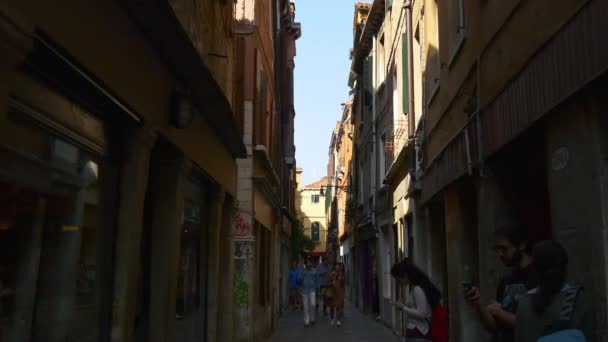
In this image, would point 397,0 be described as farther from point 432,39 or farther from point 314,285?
point 314,285

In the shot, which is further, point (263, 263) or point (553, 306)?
point (263, 263)

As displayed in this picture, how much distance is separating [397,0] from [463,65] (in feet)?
30.2

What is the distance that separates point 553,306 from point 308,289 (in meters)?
15.5

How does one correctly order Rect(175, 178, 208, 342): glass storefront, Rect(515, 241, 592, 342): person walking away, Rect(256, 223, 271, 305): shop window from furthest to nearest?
Rect(256, 223, 271, 305): shop window < Rect(175, 178, 208, 342): glass storefront < Rect(515, 241, 592, 342): person walking away

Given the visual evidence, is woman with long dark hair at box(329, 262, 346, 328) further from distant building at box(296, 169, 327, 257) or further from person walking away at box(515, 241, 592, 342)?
distant building at box(296, 169, 327, 257)

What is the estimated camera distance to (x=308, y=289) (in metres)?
18.5

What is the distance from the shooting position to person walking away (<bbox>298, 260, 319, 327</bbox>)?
61.0ft

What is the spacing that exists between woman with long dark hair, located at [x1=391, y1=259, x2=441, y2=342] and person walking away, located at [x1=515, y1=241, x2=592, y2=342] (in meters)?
2.79

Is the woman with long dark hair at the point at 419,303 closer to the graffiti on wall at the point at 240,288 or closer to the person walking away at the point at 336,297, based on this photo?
the graffiti on wall at the point at 240,288

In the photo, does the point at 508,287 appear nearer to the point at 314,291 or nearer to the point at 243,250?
the point at 243,250

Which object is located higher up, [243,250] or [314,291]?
[243,250]

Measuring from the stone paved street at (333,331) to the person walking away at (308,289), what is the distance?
331 mm

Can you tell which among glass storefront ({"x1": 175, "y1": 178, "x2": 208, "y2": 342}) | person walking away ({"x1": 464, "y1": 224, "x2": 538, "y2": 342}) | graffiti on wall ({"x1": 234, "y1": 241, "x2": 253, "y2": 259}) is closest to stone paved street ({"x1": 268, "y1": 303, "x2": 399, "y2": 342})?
graffiti on wall ({"x1": 234, "y1": 241, "x2": 253, "y2": 259})

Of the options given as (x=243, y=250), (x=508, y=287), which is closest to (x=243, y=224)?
(x=243, y=250)
